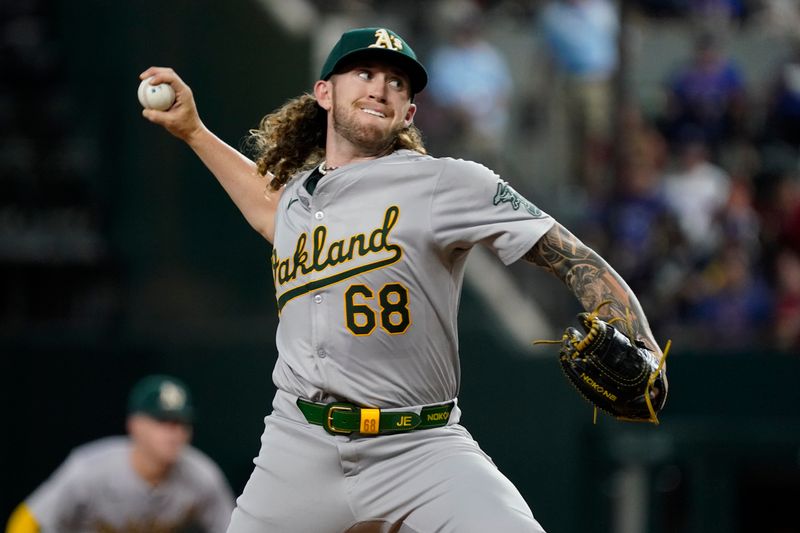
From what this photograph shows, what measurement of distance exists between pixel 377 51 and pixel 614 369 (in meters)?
1.11

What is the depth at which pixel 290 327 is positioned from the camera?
13.2ft

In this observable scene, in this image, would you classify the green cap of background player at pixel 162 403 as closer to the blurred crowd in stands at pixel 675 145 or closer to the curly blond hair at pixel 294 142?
the blurred crowd in stands at pixel 675 145

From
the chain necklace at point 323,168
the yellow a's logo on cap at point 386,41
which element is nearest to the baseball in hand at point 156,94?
the chain necklace at point 323,168

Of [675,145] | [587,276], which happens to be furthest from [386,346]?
[675,145]

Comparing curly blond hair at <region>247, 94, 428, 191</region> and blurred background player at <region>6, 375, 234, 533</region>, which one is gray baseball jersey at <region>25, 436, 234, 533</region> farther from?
curly blond hair at <region>247, 94, 428, 191</region>

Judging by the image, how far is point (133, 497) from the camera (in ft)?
22.2

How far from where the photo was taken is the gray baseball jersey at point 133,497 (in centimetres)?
670

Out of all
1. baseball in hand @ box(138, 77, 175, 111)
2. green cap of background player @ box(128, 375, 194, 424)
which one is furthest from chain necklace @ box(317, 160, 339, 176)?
green cap of background player @ box(128, 375, 194, 424)

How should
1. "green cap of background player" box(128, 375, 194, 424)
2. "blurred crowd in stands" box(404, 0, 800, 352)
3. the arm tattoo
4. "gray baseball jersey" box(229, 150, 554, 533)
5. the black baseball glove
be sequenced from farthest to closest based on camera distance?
"blurred crowd in stands" box(404, 0, 800, 352), "green cap of background player" box(128, 375, 194, 424), "gray baseball jersey" box(229, 150, 554, 533), the arm tattoo, the black baseball glove

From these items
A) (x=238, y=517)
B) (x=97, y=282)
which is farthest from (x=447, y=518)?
(x=97, y=282)

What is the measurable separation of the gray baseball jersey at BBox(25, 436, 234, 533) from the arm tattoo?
337 centimetres

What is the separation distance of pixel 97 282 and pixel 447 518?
5.63 metres

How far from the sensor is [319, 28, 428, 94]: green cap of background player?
13.2 ft

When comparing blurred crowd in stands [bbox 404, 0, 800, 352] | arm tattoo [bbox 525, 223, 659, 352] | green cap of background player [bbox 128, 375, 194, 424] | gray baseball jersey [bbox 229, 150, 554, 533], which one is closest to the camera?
arm tattoo [bbox 525, 223, 659, 352]
